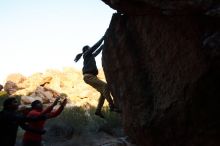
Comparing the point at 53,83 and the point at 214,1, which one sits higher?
the point at 53,83

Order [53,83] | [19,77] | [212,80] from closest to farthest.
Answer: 1. [212,80]
2. [53,83]
3. [19,77]

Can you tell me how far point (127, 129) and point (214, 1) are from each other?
3512 millimetres

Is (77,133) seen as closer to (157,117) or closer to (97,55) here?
(97,55)

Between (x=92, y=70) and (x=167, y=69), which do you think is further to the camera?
(x=92, y=70)

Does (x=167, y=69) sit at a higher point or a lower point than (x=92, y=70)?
lower

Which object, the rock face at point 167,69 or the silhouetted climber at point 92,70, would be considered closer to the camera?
the rock face at point 167,69

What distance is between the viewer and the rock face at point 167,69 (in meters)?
6.57

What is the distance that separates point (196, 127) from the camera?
280 inches

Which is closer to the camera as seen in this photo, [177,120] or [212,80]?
[212,80]

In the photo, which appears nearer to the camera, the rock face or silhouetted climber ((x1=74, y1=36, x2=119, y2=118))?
the rock face

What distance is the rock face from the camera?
6.57 meters

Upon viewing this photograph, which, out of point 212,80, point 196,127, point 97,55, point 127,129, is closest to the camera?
point 212,80

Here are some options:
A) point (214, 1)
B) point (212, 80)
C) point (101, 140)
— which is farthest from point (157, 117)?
point (101, 140)

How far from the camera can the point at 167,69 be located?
7.34 meters
